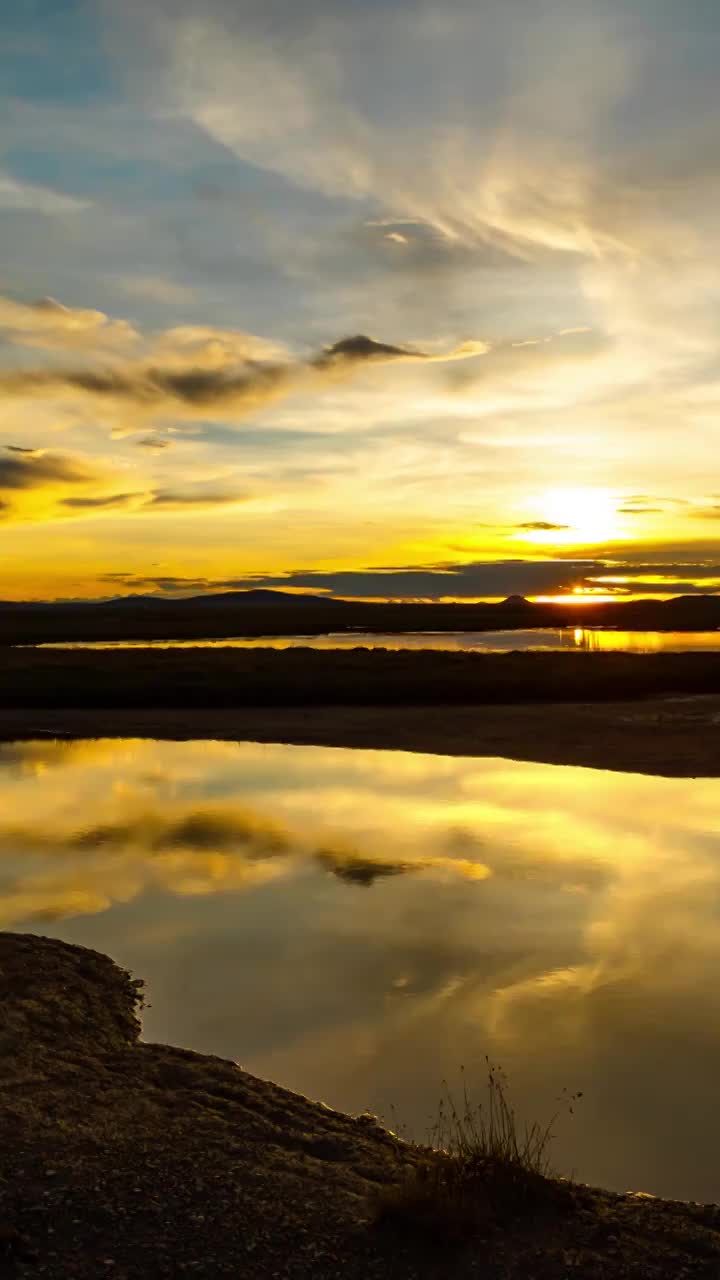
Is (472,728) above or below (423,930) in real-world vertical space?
above

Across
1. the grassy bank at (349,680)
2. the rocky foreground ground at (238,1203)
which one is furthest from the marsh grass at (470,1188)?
the grassy bank at (349,680)

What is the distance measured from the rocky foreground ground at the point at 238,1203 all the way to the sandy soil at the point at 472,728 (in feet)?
62.3

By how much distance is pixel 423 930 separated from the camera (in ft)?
41.3

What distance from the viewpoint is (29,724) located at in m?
35.9

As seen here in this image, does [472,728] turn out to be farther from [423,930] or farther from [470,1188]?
[470,1188]

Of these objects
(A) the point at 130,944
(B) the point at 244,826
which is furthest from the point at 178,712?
(A) the point at 130,944

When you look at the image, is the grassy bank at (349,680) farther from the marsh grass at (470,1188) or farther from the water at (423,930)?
the marsh grass at (470,1188)

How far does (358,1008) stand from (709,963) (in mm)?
4070

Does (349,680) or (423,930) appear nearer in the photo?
(423,930)

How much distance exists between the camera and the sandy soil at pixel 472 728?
2788 centimetres

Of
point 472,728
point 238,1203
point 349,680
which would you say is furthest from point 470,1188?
point 349,680

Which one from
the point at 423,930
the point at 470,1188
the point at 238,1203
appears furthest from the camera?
the point at 423,930

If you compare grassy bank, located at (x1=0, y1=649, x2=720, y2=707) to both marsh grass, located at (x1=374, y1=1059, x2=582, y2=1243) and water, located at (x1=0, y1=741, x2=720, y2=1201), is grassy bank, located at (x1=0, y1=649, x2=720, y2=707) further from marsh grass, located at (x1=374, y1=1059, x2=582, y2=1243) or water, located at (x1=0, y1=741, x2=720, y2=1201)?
marsh grass, located at (x1=374, y1=1059, x2=582, y2=1243)

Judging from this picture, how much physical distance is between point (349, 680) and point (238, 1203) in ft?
124
